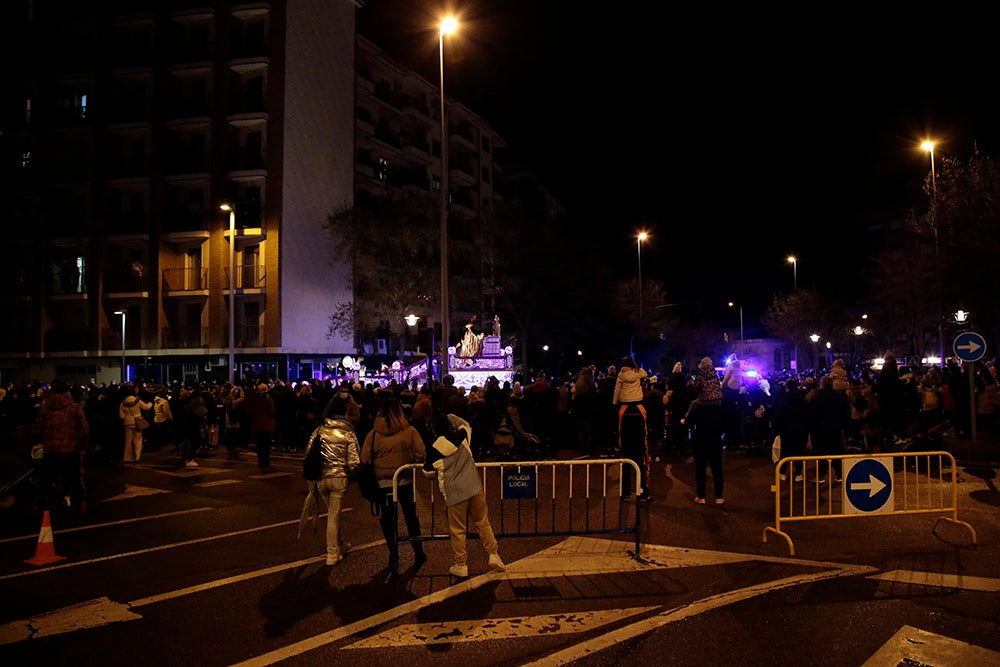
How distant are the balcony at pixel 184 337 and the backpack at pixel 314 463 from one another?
32.5 m

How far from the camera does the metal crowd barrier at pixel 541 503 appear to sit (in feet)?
25.3

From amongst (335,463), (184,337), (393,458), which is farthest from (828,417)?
(184,337)

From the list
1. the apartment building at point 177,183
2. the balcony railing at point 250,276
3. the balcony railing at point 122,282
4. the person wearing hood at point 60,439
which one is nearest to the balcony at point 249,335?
the apartment building at point 177,183

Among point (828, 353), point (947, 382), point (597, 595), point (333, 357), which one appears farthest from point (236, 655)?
point (828, 353)

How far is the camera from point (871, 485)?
27.1 feet

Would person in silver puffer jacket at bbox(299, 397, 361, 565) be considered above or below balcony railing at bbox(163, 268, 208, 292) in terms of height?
below

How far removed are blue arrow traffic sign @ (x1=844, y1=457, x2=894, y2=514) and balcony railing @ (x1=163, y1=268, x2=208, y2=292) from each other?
1429 inches

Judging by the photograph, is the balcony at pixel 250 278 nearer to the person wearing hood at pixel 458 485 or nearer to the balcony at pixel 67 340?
the balcony at pixel 67 340

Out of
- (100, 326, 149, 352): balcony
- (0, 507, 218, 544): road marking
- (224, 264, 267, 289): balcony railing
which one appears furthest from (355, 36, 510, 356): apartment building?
(0, 507, 218, 544): road marking

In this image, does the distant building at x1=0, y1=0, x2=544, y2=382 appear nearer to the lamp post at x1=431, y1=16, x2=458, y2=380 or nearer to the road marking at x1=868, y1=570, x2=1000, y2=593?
the lamp post at x1=431, y1=16, x2=458, y2=380

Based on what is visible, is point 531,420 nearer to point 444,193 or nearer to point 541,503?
point 541,503

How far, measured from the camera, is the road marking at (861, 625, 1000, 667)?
4934mm

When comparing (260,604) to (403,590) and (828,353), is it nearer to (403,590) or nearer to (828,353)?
(403,590)

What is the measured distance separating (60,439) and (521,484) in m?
6.69
